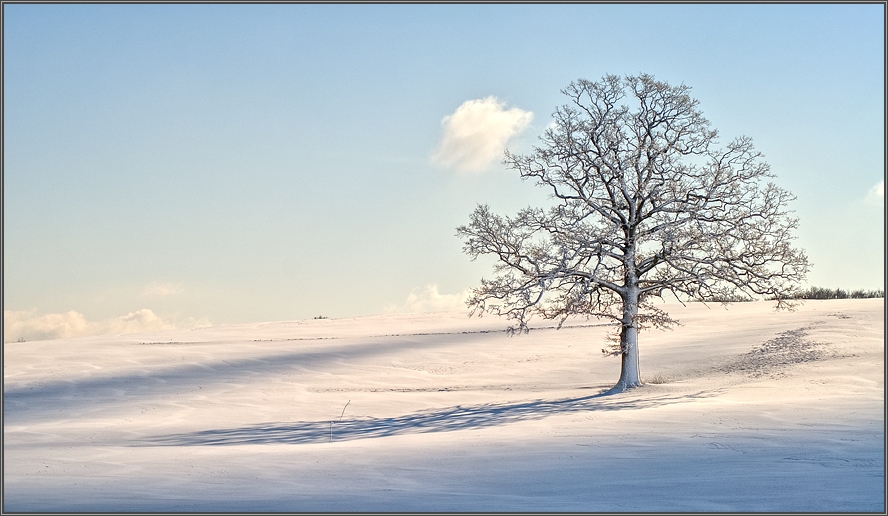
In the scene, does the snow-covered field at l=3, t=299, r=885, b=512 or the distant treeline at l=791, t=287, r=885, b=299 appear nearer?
the snow-covered field at l=3, t=299, r=885, b=512

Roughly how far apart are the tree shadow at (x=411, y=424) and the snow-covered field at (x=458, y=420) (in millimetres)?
125

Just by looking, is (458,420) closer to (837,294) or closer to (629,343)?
(629,343)

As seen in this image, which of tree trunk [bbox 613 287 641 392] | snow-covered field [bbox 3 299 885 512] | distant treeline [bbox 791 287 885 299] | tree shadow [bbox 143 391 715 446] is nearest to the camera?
snow-covered field [bbox 3 299 885 512]

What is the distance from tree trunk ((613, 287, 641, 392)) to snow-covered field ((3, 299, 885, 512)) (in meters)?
0.80

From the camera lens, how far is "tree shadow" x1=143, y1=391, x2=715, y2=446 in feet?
46.8

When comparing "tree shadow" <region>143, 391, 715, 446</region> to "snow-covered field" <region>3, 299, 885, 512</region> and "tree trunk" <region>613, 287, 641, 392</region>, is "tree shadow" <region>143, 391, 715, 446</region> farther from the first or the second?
"tree trunk" <region>613, 287, 641, 392</region>

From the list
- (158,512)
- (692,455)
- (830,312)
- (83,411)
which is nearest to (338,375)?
(83,411)

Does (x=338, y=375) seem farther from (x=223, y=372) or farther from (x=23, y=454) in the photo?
(x=23, y=454)

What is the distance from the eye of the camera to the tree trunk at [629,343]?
20.0 metres

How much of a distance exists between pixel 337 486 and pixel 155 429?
8.76 metres

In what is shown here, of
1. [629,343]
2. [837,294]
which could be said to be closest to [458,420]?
[629,343]

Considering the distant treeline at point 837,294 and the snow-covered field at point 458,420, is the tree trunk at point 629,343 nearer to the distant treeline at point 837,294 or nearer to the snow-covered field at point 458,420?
the snow-covered field at point 458,420

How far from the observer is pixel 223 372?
79.8 ft

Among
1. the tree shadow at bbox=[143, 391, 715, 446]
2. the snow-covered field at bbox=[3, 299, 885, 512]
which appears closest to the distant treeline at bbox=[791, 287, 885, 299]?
the snow-covered field at bbox=[3, 299, 885, 512]
